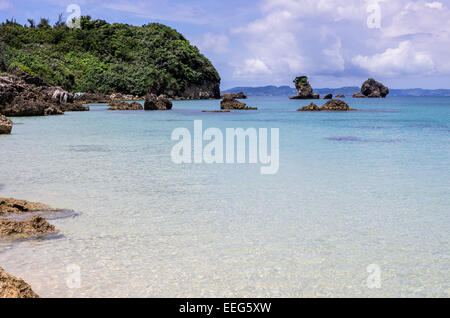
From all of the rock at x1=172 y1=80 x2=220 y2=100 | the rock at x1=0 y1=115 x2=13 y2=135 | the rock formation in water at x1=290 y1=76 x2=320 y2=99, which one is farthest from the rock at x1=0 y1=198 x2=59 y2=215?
the rock formation in water at x1=290 y1=76 x2=320 y2=99

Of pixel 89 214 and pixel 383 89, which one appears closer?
pixel 89 214

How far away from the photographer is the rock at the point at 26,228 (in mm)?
5023

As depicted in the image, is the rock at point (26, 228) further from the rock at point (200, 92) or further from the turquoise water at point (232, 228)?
the rock at point (200, 92)

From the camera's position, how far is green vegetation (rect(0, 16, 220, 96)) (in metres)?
76.2

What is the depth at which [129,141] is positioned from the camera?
15867 millimetres

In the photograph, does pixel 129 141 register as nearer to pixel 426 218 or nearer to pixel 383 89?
pixel 426 218

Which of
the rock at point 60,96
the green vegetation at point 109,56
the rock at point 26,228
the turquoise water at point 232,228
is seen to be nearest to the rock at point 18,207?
the turquoise water at point 232,228

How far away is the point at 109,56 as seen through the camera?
89.8 metres

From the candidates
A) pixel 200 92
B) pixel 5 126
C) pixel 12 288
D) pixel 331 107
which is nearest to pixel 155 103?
pixel 331 107

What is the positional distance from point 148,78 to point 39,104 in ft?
185

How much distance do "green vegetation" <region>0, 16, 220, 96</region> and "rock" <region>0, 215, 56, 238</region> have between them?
64.5 meters

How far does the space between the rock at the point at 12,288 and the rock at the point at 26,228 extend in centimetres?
186

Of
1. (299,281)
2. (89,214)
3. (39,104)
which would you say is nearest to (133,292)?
(299,281)

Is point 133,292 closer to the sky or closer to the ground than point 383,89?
closer to the ground
